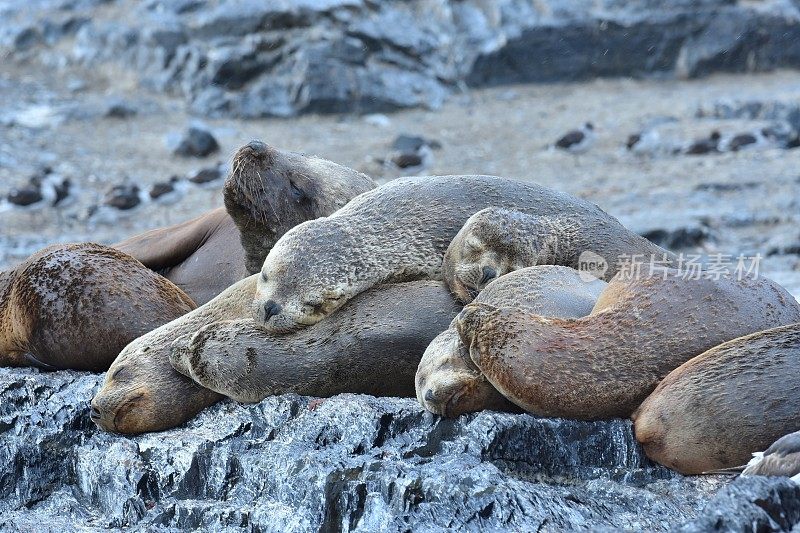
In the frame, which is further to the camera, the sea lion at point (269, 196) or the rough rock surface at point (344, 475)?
the sea lion at point (269, 196)

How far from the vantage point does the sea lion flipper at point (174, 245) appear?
6801mm

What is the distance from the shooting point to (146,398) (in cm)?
476

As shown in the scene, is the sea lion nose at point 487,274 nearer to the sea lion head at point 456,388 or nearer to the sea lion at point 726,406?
the sea lion head at point 456,388

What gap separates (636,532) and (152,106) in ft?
53.9

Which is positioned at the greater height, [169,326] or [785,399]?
[785,399]

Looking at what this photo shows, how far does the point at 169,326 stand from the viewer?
5.15 metres

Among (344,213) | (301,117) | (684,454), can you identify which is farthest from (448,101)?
(684,454)

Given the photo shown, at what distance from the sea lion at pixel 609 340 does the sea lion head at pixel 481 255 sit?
0.48 metres

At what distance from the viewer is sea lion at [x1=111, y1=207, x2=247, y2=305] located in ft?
21.2

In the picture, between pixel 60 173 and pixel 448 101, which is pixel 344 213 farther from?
pixel 448 101

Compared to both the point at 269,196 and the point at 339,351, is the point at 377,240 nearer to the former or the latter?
the point at 339,351

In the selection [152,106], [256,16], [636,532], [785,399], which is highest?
[785,399]

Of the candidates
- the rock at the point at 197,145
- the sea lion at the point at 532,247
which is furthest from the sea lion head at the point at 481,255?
the rock at the point at 197,145

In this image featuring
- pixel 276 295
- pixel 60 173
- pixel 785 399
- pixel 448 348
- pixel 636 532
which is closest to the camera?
pixel 636 532
